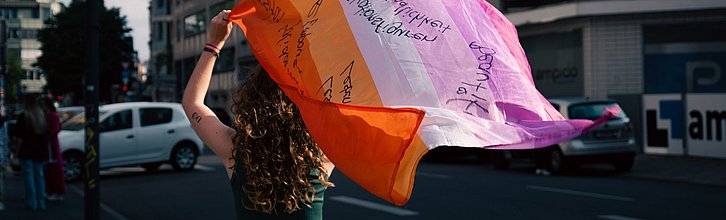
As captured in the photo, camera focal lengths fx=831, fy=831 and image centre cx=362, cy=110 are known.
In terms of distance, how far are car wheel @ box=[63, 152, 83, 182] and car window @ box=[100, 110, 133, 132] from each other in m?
0.76

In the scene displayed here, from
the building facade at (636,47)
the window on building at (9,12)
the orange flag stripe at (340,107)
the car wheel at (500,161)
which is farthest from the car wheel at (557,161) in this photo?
the orange flag stripe at (340,107)

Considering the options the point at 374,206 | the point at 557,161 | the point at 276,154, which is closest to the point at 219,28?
the point at 276,154

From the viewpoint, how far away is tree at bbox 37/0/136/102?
56.3 metres

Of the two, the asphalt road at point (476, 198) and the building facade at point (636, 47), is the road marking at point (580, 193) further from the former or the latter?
the building facade at point (636, 47)

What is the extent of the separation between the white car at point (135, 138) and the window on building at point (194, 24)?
3604 centimetres

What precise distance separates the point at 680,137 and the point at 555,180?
252 inches

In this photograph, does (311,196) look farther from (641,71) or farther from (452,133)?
(641,71)

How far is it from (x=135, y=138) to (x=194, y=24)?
4129 centimetres

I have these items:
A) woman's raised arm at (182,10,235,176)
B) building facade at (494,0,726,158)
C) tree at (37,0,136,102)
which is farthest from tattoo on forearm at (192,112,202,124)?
tree at (37,0,136,102)

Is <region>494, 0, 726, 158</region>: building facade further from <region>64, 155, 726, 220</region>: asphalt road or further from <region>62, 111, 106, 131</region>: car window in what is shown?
<region>62, 111, 106, 131</region>: car window

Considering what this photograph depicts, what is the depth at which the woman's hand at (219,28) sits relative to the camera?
8.85 ft

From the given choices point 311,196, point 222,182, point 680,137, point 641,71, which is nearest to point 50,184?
point 222,182

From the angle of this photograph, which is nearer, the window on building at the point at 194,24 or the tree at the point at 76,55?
the window on building at the point at 194,24

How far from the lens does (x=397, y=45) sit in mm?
2346
